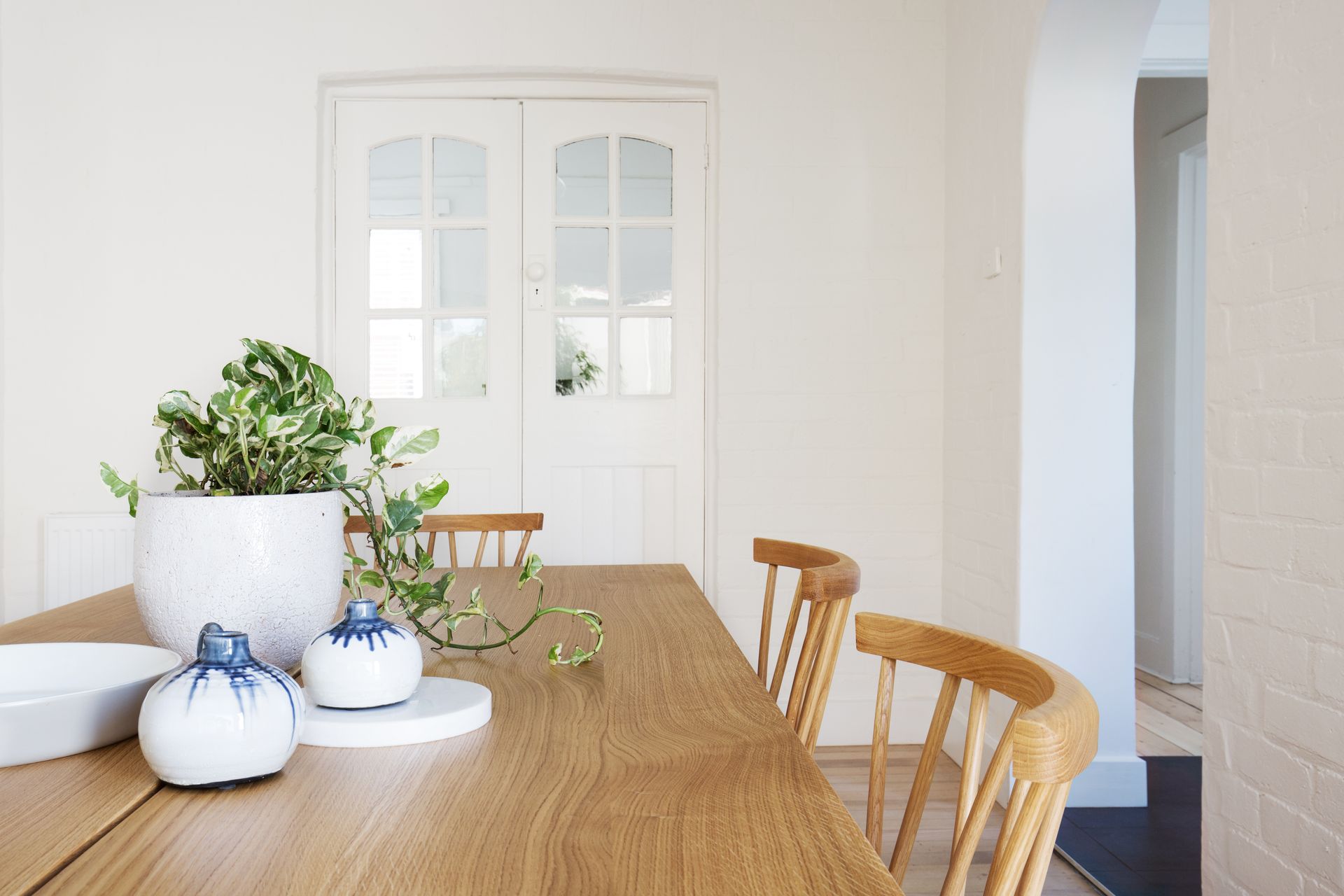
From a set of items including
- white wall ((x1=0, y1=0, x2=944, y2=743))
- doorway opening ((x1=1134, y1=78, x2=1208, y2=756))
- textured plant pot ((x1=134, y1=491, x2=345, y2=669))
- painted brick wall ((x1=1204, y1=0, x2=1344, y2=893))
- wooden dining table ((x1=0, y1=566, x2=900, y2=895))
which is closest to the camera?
wooden dining table ((x1=0, y1=566, x2=900, y2=895))

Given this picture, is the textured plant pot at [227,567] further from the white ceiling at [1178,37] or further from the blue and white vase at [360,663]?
the white ceiling at [1178,37]

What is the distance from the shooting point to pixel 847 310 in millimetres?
3348

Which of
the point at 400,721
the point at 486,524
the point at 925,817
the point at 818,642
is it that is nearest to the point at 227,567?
the point at 400,721

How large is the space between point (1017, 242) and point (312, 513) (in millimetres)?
2248

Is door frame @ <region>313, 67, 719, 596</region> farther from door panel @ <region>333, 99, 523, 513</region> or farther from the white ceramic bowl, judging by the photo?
the white ceramic bowl

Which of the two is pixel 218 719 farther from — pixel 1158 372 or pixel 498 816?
pixel 1158 372

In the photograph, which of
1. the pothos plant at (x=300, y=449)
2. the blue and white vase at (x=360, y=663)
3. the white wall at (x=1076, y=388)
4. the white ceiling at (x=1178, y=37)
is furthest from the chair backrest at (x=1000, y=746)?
the white ceiling at (x=1178, y=37)

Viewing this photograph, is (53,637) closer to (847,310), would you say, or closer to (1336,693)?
(1336,693)

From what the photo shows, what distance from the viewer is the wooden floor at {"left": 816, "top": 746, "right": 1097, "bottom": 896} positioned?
2.20 meters

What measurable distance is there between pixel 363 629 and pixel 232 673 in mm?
171

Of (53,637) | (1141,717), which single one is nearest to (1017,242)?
(1141,717)

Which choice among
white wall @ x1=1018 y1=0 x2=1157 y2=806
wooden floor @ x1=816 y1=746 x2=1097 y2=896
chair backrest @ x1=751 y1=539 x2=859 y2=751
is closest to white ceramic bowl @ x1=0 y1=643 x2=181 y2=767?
chair backrest @ x1=751 y1=539 x2=859 y2=751

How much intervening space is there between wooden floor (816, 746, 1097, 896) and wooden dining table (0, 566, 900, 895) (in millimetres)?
1264

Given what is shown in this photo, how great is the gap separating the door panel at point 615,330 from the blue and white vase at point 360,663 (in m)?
2.42
